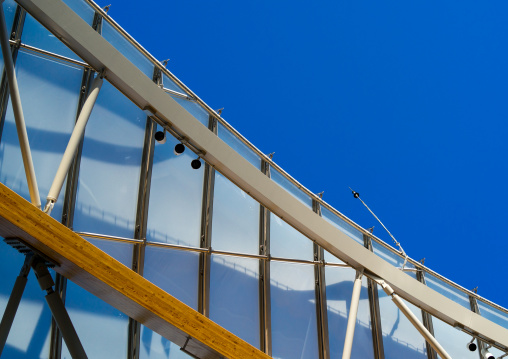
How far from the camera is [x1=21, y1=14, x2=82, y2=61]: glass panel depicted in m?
15.6

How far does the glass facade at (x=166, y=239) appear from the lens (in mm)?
15375

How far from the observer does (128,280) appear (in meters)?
9.92

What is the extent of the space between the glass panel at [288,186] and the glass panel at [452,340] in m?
6.48

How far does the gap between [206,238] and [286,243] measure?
2.97m

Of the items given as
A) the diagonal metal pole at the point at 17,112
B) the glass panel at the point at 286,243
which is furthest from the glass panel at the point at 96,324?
the glass panel at the point at 286,243

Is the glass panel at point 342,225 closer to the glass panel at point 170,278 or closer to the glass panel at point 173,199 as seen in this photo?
the glass panel at point 173,199

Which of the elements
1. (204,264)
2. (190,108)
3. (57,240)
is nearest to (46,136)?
(190,108)

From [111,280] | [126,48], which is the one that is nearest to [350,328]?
[111,280]

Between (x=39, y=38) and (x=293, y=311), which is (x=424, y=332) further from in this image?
(x=39, y=38)

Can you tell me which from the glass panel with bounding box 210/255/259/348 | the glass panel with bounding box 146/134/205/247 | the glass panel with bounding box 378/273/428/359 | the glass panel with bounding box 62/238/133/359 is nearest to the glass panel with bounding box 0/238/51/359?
the glass panel with bounding box 62/238/133/359

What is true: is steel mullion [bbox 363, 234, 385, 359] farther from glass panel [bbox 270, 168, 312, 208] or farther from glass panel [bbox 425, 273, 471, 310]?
glass panel [bbox 270, 168, 312, 208]

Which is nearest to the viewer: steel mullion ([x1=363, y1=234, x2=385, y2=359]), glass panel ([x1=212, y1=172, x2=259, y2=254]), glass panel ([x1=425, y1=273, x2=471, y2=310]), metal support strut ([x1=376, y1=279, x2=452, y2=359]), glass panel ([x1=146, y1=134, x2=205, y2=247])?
metal support strut ([x1=376, y1=279, x2=452, y2=359])

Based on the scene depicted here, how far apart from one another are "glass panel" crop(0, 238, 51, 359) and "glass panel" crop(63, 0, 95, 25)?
6.41 meters

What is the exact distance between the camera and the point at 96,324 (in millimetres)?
15398
